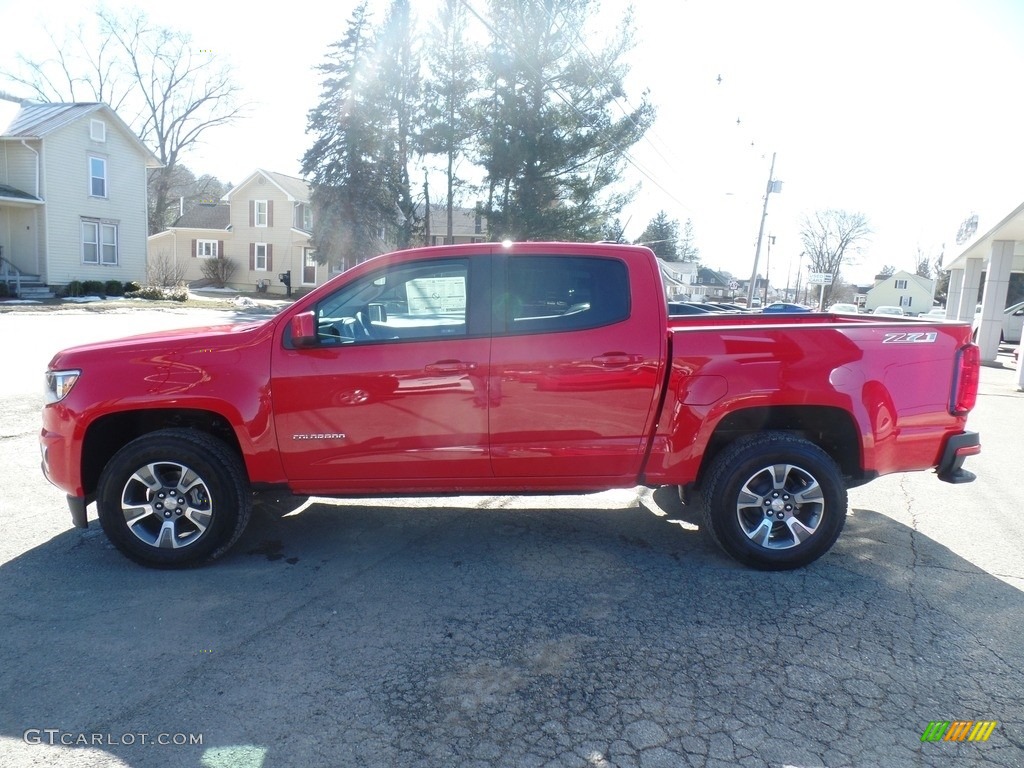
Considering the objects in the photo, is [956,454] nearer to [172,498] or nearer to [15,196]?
[172,498]

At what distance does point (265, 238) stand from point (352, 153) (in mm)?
14408

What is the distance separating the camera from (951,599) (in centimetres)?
429

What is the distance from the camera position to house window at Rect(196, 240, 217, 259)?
157 ft

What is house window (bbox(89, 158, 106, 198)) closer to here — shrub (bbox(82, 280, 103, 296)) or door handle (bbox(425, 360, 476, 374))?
shrub (bbox(82, 280, 103, 296))

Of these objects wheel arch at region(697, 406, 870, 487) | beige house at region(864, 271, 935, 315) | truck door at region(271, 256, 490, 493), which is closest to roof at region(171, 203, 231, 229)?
truck door at region(271, 256, 490, 493)

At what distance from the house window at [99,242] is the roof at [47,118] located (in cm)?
389

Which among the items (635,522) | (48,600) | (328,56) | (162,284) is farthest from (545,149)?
(48,600)

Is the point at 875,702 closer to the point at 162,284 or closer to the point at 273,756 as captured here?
the point at 273,756

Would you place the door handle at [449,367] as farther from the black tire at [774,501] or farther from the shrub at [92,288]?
the shrub at [92,288]

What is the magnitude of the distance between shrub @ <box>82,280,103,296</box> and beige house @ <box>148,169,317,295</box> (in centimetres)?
1372

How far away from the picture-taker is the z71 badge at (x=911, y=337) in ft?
14.9

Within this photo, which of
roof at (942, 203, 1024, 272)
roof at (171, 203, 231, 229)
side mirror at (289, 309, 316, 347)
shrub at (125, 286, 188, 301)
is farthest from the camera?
roof at (171, 203, 231, 229)

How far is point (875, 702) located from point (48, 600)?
4.20 m

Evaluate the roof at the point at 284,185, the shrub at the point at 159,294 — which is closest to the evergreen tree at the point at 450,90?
the shrub at the point at 159,294
